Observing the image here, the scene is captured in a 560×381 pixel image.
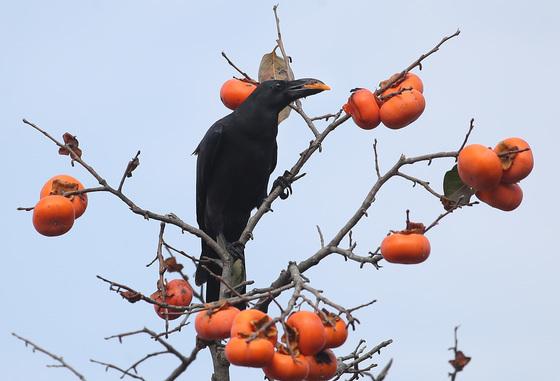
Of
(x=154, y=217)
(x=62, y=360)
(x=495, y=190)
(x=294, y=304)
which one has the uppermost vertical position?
(x=154, y=217)

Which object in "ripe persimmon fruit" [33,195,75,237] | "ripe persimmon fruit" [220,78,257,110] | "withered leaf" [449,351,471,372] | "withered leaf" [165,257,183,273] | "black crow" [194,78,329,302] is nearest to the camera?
"withered leaf" [449,351,471,372]

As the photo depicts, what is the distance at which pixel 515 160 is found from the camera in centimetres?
354

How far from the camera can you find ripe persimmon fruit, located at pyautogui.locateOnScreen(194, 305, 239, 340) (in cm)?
315

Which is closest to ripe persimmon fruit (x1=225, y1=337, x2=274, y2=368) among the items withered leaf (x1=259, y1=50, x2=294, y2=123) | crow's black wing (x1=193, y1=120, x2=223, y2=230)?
withered leaf (x1=259, y1=50, x2=294, y2=123)

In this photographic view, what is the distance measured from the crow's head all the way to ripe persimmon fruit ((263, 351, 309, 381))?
9.02 ft

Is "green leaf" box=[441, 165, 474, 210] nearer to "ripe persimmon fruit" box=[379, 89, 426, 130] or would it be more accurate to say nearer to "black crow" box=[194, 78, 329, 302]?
"ripe persimmon fruit" box=[379, 89, 426, 130]

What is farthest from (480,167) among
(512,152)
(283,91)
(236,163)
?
(236,163)

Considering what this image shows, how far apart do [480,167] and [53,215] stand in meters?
1.70

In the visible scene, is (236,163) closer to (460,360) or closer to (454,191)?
(454,191)

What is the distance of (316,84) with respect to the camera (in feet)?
18.2

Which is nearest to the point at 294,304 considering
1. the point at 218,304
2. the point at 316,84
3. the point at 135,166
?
the point at 218,304

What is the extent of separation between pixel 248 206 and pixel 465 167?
309 cm

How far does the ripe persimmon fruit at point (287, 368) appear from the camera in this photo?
9.37 ft

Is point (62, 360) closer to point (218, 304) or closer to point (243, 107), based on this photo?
point (218, 304)
